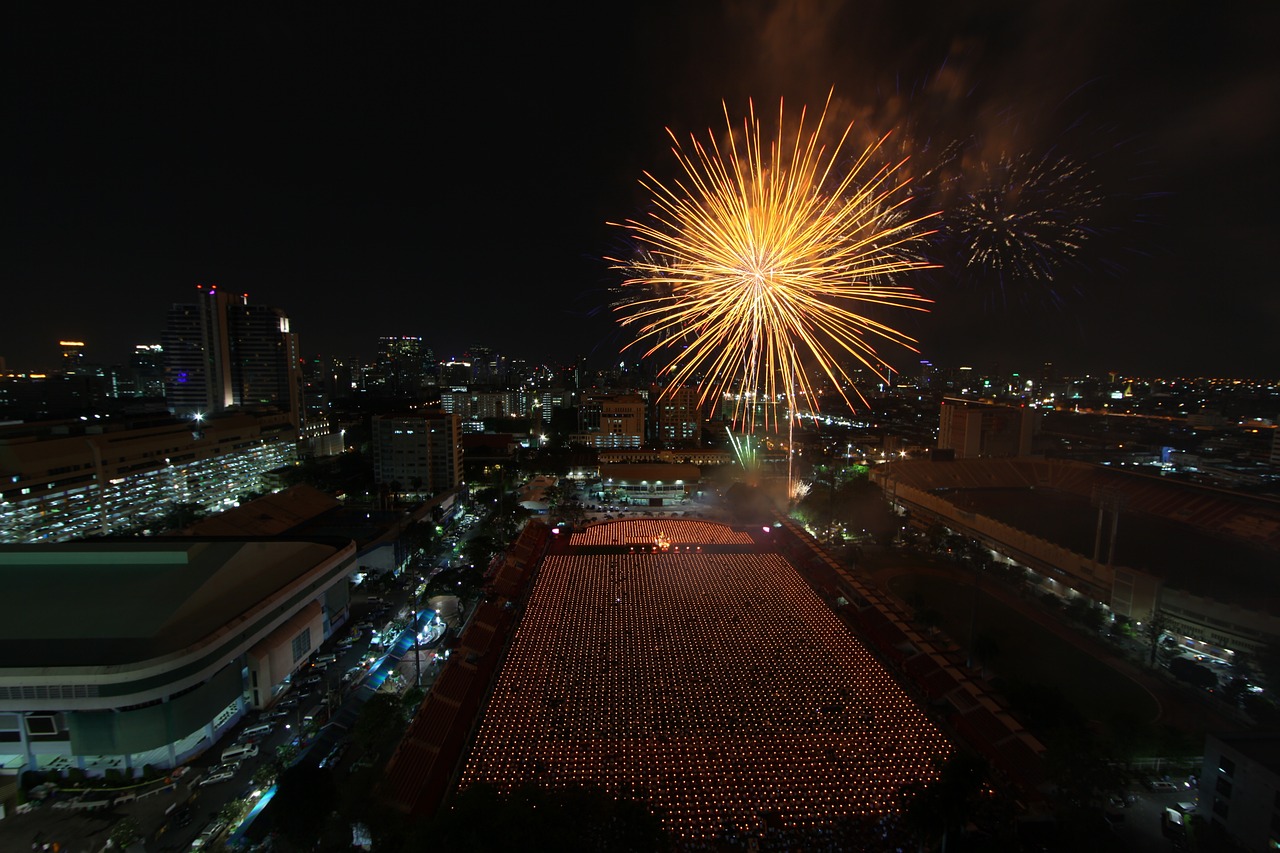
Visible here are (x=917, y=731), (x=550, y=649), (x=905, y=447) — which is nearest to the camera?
(x=917, y=731)

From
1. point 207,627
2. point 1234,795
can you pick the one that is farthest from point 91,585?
point 1234,795

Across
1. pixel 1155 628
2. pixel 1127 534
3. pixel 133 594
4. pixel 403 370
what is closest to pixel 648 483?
pixel 1127 534

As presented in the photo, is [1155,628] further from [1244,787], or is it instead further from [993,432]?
[993,432]

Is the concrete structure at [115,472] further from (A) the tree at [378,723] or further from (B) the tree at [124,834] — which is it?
(A) the tree at [378,723]

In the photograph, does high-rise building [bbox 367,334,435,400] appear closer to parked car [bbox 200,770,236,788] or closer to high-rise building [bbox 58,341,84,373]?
high-rise building [bbox 58,341,84,373]

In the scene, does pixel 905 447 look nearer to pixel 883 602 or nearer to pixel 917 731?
pixel 883 602

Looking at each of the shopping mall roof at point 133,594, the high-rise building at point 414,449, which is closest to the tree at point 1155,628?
the shopping mall roof at point 133,594

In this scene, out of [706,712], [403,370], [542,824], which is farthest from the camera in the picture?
[403,370]
